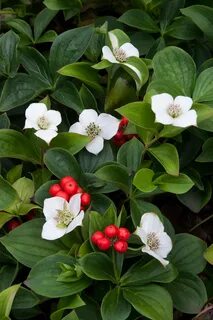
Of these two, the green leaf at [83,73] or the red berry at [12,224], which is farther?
the green leaf at [83,73]

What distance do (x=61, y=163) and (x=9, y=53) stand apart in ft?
1.48

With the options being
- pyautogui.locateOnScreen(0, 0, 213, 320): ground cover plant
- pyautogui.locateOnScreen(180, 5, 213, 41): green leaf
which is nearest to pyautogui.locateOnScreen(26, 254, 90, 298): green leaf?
pyautogui.locateOnScreen(0, 0, 213, 320): ground cover plant

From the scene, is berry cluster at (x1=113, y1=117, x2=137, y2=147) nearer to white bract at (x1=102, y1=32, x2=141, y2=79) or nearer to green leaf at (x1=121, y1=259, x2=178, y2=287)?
white bract at (x1=102, y1=32, x2=141, y2=79)

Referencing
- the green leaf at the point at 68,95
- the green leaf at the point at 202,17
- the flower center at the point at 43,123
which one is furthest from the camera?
the green leaf at the point at 202,17

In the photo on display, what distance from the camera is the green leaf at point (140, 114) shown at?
153 cm

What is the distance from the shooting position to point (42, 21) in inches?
82.6

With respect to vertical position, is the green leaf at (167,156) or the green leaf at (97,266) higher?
the green leaf at (167,156)

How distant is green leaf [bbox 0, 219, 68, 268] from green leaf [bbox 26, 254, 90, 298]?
0.19 feet

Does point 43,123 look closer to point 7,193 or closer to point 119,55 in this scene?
point 7,193

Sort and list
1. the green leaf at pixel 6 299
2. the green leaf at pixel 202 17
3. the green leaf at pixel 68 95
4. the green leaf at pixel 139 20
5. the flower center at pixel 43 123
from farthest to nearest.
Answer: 1. the green leaf at pixel 139 20
2. the green leaf at pixel 202 17
3. the green leaf at pixel 68 95
4. the flower center at pixel 43 123
5. the green leaf at pixel 6 299

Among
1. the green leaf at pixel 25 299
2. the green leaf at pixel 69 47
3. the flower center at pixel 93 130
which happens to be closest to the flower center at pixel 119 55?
the green leaf at pixel 69 47

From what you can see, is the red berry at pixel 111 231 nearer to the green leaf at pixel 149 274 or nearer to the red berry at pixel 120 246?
the red berry at pixel 120 246

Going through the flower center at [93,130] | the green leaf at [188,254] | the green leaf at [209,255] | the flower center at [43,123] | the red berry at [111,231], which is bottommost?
the green leaf at [188,254]

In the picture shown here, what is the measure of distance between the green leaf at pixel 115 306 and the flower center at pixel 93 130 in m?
0.43
